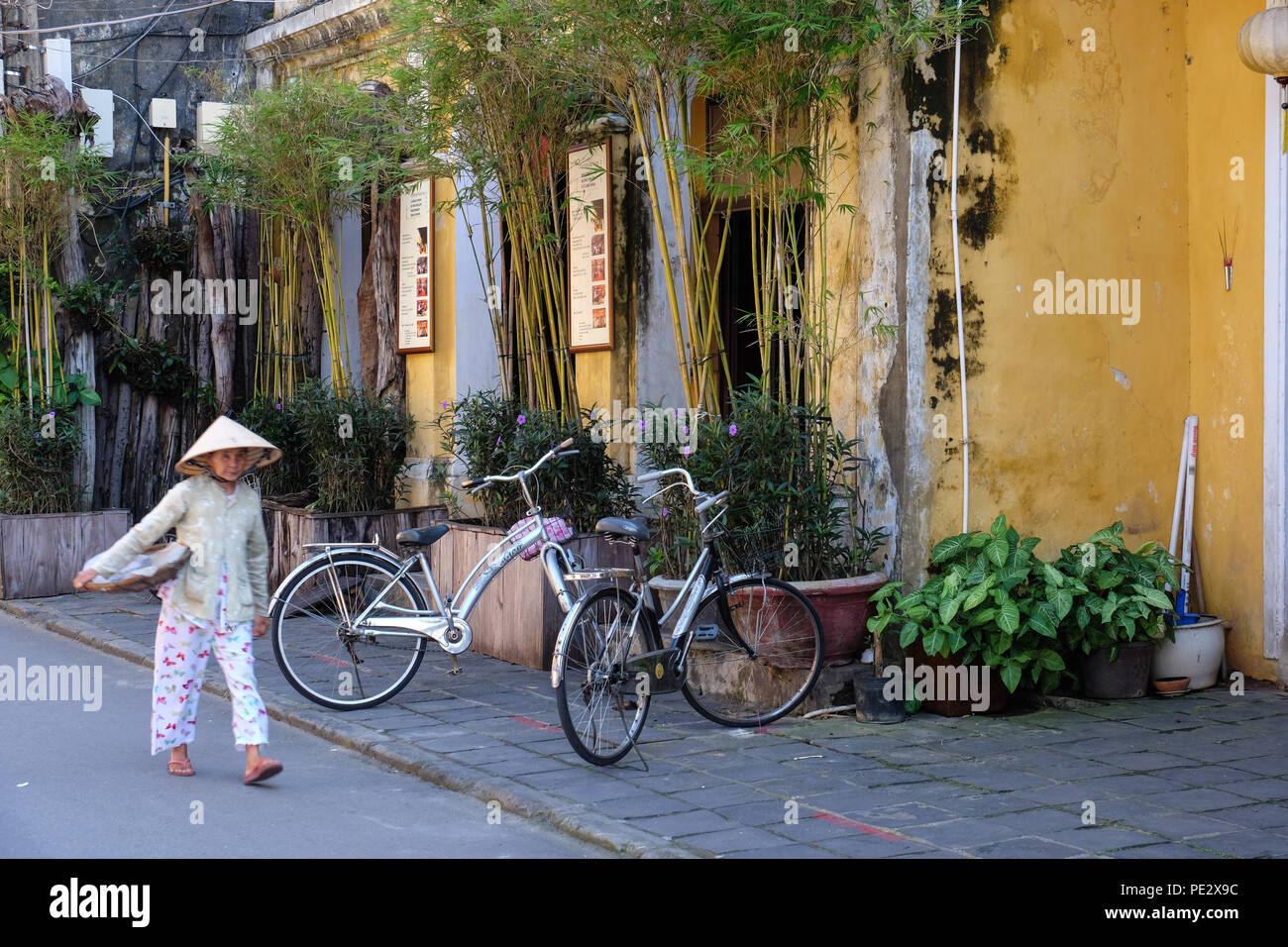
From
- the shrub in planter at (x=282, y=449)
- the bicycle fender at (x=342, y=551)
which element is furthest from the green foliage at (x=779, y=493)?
the shrub in planter at (x=282, y=449)

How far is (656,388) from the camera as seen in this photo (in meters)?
9.91

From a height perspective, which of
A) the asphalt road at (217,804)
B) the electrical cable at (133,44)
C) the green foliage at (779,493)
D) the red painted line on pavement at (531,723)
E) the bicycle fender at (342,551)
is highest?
the electrical cable at (133,44)

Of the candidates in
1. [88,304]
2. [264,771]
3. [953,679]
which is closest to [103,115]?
[88,304]

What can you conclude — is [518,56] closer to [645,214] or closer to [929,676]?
[645,214]

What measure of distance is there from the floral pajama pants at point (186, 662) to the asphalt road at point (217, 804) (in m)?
0.24

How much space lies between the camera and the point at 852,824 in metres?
5.22

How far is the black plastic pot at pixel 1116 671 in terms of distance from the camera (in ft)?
24.3

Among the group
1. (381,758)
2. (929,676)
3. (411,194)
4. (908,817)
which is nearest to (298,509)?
(411,194)

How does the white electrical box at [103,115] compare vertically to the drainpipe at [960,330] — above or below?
above

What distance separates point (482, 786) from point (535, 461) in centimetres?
325

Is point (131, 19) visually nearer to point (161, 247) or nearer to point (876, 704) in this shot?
point (161, 247)

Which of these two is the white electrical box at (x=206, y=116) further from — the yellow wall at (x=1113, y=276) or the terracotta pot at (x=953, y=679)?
the terracotta pot at (x=953, y=679)
